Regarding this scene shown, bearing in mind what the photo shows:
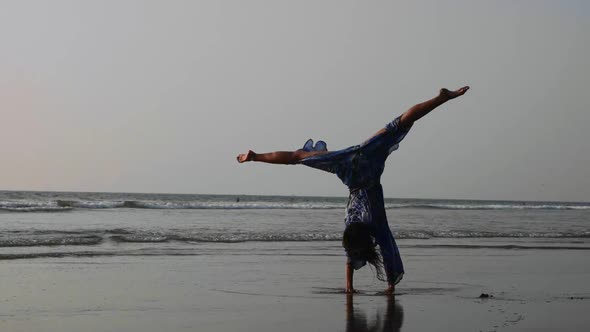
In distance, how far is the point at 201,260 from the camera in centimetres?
1273

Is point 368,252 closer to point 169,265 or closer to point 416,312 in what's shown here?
point 416,312

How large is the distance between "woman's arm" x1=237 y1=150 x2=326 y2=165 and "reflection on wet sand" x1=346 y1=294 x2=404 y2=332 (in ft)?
5.49

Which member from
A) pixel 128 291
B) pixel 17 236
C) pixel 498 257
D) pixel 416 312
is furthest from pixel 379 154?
pixel 17 236

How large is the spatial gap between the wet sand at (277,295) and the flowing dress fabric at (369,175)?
0.58m

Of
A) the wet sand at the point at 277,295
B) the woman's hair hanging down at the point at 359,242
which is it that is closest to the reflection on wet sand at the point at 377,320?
the wet sand at the point at 277,295

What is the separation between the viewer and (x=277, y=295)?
28.3 ft

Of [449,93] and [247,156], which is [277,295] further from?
[449,93]

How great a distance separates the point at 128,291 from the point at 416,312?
11.2 ft

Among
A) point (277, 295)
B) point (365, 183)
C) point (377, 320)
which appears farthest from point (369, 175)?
point (377, 320)

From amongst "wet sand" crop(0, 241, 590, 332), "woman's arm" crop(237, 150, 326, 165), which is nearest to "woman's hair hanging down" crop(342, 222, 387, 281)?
"wet sand" crop(0, 241, 590, 332)

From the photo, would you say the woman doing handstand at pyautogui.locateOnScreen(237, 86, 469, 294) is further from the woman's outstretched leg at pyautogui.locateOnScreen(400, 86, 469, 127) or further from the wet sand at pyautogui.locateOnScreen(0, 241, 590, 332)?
the wet sand at pyautogui.locateOnScreen(0, 241, 590, 332)

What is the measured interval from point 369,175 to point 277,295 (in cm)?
175

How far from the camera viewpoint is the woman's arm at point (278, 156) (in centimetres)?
773

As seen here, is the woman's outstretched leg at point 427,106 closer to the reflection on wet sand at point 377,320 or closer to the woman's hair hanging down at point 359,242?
the woman's hair hanging down at point 359,242
